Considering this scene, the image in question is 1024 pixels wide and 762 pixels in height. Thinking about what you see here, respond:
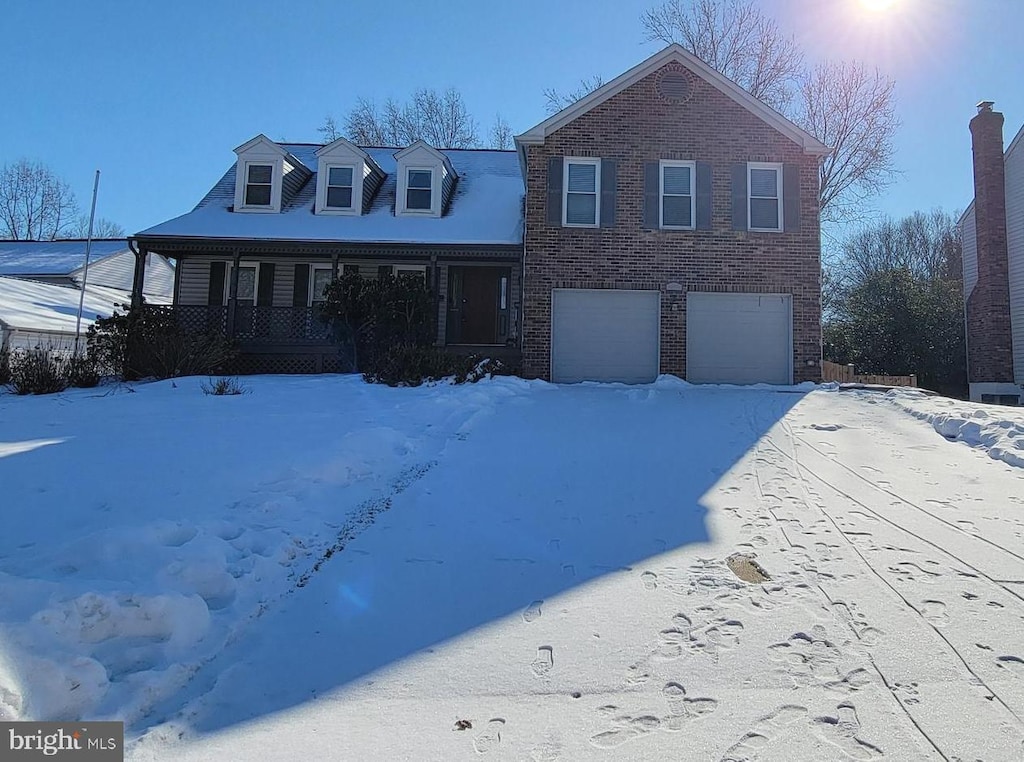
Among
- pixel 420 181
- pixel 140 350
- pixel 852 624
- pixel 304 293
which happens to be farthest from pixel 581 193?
pixel 852 624

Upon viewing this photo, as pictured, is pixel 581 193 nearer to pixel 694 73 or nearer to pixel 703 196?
pixel 703 196

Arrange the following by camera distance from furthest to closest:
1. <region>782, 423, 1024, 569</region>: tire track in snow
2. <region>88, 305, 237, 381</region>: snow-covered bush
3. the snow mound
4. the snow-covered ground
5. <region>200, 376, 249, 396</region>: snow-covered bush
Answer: <region>88, 305, 237, 381</region>: snow-covered bush, <region>200, 376, 249, 396</region>: snow-covered bush, the snow mound, <region>782, 423, 1024, 569</region>: tire track in snow, the snow-covered ground

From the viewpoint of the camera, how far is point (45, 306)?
20.2 metres

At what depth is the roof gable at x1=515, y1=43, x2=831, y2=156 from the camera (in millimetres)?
13688

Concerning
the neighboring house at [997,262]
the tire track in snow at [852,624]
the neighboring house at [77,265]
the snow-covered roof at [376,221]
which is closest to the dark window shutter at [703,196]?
the snow-covered roof at [376,221]

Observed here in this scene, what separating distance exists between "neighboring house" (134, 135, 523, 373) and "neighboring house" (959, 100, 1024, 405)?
13.6 m

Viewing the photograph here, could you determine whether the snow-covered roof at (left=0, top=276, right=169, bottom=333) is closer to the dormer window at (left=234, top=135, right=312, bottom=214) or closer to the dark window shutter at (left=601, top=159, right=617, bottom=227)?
the dormer window at (left=234, top=135, right=312, bottom=214)

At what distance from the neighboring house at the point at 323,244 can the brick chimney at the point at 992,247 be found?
1358 cm

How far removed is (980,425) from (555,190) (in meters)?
9.33

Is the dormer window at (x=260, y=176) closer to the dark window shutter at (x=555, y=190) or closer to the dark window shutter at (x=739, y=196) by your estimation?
the dark window shutter at (x=555, y=190)

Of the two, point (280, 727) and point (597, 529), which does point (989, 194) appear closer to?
point (597, 529)

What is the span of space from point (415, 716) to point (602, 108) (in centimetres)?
1407

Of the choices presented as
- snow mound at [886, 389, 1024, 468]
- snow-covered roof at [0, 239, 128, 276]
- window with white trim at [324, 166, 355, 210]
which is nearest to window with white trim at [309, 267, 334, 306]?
window with white trim at [324, 166, 355, 210]

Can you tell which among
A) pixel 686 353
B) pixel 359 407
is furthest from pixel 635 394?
pixel 359 407
